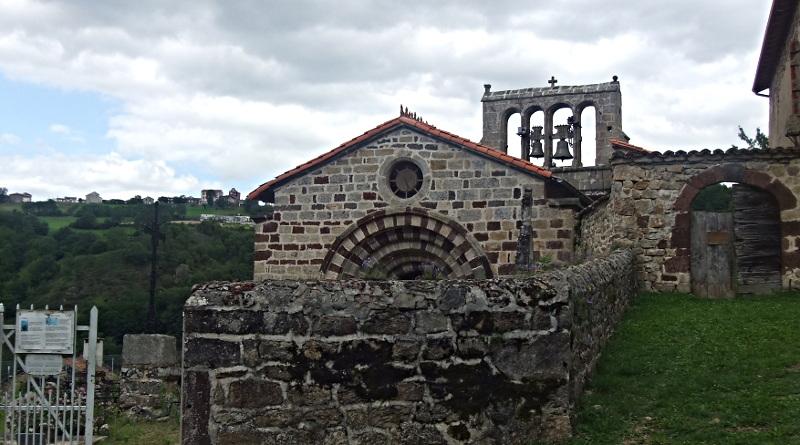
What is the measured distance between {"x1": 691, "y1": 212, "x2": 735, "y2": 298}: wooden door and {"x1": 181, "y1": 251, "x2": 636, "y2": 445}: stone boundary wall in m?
7.80

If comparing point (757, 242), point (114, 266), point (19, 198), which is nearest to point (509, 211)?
point (757, 242)

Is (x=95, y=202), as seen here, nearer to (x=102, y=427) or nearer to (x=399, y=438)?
(x=102, y=427)

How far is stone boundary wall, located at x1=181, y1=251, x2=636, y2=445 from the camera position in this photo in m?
4.70

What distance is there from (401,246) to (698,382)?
8538 mm

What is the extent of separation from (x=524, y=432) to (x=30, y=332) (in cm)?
459

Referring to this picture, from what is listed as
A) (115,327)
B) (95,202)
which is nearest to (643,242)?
(115,327)

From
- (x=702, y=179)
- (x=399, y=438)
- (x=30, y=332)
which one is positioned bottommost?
(x=399, y=438)

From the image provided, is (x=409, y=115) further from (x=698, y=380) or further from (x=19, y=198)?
(x=19, y=198)

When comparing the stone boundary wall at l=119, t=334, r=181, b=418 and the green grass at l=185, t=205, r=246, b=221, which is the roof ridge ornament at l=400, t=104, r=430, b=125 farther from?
the green grass at l=185, t=205, r=246, b=221

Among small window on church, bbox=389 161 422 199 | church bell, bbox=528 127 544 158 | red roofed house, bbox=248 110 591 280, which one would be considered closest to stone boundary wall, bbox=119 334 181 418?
red roofed house, bbox=248 110 591 280

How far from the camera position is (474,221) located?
1341 cm

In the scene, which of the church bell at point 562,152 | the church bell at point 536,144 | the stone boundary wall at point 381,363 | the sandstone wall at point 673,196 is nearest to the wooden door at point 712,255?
the sandstone wall at point 673,196

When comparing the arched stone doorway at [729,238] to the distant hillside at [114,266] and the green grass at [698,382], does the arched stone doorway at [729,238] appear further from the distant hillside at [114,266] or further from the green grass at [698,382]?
the distant hillside at [114,266]

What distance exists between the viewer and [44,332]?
643cm
